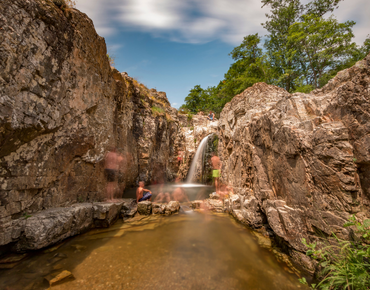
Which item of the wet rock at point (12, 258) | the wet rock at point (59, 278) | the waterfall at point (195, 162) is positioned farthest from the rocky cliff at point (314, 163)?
the waterfall at point (195, 162)

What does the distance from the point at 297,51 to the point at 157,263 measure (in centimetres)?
1800

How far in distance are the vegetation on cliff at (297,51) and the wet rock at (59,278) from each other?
15.6 metres

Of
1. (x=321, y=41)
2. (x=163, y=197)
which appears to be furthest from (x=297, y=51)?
(x=163, y=197)

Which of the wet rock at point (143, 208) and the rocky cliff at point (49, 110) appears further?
the wet rock at point (143, 208)

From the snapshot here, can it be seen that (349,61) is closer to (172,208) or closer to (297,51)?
(297,51)

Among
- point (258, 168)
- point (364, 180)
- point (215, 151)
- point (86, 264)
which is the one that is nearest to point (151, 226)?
point (86, 264)

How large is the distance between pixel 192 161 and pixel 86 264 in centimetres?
1246

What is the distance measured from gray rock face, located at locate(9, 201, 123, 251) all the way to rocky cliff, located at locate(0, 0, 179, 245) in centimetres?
9

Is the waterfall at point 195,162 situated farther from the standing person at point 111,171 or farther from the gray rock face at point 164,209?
the standing person at point 111,171

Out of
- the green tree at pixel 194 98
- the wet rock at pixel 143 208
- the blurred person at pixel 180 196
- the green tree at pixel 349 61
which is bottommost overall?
the blurred person at pixel 180 196

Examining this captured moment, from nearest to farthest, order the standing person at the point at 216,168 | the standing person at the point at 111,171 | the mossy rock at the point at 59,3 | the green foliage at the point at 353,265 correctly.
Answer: the green foliage at the point at 353,265 < the mossy rock at the point at 59,3 < the standing person at the point at 111,171 < the standing person at the point at 216,168

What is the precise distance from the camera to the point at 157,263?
345 cm

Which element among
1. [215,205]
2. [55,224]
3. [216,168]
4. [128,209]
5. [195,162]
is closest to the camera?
[55,224]

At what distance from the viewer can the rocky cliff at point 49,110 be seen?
3.12 m
